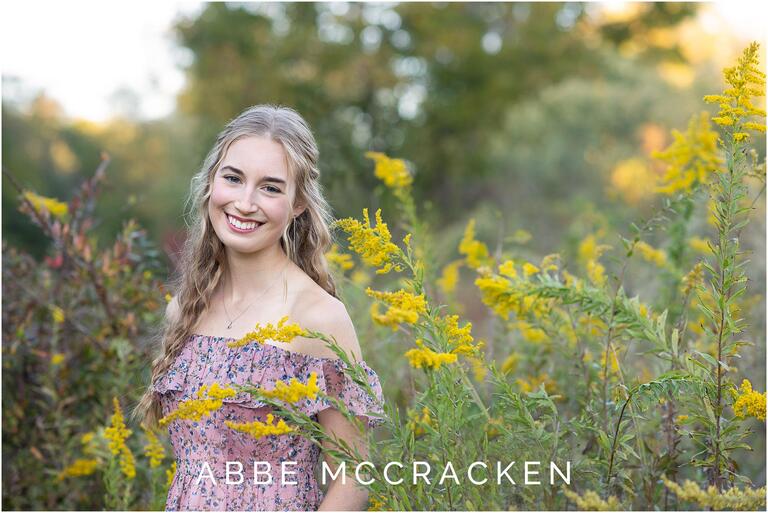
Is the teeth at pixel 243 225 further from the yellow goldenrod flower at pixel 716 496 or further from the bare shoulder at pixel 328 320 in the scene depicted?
the yellow goldenrod flower at pixel 716 496

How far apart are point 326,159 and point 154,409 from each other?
21.0 ft

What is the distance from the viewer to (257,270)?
6.88ft

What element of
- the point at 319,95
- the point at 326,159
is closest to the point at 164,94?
the point at 319,95

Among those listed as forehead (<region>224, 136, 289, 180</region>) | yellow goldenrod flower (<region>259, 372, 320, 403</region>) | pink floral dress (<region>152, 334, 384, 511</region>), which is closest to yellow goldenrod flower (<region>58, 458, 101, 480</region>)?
pink floral dress (<region>152, 334, 384, 511</region>)

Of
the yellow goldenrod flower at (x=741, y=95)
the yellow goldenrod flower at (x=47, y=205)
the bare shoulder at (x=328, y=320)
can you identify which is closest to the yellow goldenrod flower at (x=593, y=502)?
the bare shoulder at (x=328, y=320)

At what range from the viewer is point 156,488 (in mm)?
2502

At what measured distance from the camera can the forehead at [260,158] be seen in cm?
200

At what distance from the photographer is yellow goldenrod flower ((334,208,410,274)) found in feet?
5.94

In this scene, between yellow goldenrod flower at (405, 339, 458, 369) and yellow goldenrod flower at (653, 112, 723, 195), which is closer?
yellow goldenrod flower at (405, 339, 458, 369)

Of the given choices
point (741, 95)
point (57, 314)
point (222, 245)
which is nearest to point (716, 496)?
point (741, 95)

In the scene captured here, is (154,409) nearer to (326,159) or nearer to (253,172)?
(253,172)

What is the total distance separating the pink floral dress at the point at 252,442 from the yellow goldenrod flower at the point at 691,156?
5.07ft

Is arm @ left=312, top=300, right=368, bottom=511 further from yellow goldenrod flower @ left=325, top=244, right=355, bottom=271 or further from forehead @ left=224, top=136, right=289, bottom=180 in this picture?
yellow goldenrod flower @ left=325, top=244, right=355, bottom=271

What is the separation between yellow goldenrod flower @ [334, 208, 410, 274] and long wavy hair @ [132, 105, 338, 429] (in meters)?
0.30
